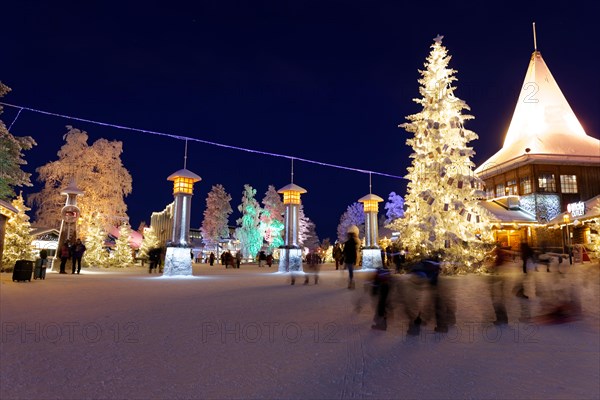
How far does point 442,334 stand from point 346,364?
176cm

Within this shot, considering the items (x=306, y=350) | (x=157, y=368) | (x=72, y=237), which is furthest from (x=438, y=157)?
(x=72, y=237)

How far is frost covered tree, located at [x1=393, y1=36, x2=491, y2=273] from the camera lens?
52.5 feet

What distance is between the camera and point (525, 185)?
30.0m

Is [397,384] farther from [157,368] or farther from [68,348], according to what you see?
[68,348]

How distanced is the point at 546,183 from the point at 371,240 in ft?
52.5

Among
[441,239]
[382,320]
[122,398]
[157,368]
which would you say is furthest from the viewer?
[441,239]

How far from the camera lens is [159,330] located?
507cm

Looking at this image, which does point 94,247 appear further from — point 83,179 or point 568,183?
point 568,183

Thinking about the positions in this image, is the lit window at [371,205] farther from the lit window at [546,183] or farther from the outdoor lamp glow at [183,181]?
the lit window at [546,183]

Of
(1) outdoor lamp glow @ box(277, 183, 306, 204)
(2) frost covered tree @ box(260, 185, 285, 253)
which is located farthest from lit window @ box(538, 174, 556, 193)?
(2) frost covered tree @ box(260, 185, 285, 253)

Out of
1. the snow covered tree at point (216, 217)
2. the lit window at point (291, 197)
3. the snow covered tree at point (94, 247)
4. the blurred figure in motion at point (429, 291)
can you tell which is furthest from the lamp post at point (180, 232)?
the snow covered tree at point (216, 217)

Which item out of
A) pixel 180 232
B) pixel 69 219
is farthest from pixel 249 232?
pixel 180 232

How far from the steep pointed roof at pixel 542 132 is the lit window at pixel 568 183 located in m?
1.20

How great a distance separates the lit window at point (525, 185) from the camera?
29566 mm
